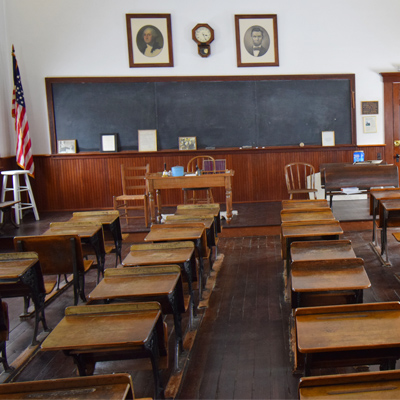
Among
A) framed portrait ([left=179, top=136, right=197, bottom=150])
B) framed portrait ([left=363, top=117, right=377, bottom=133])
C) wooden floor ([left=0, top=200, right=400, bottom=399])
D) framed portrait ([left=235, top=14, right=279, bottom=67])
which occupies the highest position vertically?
framed portrait ([left=235, top=14, right=279, bottom=67])

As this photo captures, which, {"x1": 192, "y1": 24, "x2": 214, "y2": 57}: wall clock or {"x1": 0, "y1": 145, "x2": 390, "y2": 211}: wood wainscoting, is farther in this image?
{"x1": 0, "y1": 145, "x2": 390, "y2": 211}: wood wainscoting

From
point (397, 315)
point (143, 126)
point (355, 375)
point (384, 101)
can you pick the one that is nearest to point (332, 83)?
point (384, 101)

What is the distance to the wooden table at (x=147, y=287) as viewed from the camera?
2.65m

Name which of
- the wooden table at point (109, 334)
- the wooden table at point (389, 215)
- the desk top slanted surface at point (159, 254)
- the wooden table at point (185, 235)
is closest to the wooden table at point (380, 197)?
the wooden table at point (389, 215)

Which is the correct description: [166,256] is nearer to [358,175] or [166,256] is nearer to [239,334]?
[239,334]

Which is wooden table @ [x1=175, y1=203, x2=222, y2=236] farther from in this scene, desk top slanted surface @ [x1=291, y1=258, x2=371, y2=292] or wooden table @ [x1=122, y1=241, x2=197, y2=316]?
desk top slanted surface @ [x1=291, y1=258, x2=371, y2=292]

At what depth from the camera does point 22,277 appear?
3.20m

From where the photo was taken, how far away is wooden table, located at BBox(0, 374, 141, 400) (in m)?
1.64

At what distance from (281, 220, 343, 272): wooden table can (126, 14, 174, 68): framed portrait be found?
5.43 metres

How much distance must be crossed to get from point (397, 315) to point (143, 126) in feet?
24.0

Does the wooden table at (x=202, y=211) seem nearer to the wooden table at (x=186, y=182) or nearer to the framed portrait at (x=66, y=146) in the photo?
the wooden table at (x=186, y=182)

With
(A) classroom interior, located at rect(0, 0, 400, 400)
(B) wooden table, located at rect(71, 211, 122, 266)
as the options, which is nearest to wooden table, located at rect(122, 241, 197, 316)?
(B) wooden table, located at rect(71, 211, 122, 266)

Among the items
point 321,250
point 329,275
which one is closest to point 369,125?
point 321,250

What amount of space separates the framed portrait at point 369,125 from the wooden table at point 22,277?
716 centimetres
